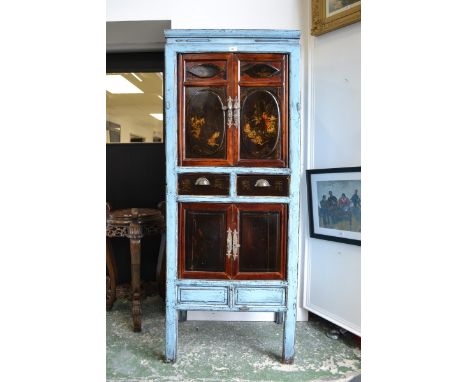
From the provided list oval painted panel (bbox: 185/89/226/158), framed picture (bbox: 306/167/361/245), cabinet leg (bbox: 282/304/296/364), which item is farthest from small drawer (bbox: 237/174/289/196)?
cabinet leg (bbox: 282/304/296/364)

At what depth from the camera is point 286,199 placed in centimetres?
200

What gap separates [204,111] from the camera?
6.66 ft

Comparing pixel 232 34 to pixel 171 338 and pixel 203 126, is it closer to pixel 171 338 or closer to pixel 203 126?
pixel 203 126

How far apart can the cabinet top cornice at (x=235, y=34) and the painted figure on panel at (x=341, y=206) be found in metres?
1.10

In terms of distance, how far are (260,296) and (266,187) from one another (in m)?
0.71

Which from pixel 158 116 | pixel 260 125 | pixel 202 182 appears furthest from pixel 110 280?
pixel 260 125

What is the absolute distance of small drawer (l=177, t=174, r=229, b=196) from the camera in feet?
6.63

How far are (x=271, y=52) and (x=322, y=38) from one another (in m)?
0.79

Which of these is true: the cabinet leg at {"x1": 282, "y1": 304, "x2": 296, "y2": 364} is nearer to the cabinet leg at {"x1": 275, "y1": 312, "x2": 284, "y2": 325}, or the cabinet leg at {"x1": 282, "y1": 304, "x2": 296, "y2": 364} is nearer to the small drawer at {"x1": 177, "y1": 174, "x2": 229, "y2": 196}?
the cabinet leg at {"x1": 275, "y1": 312, "x2": 284, "y2": 325}

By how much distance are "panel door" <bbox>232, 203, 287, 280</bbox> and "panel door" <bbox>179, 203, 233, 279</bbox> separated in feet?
0.26
